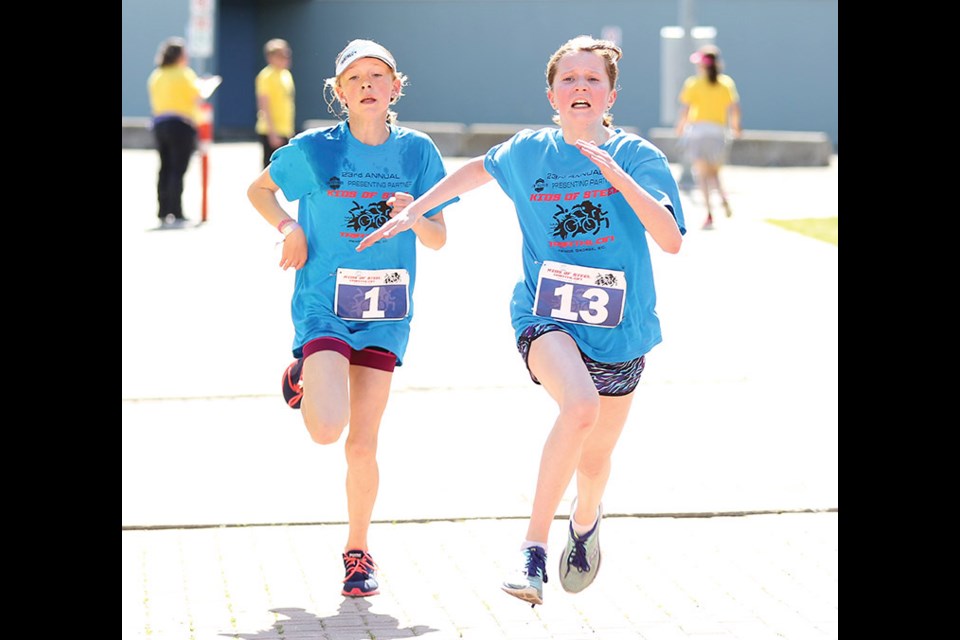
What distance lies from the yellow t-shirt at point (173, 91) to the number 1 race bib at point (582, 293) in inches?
514

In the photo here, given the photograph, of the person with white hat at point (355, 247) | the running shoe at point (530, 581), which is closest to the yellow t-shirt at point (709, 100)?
the person with white hat at point (355, 247)

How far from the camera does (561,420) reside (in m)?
5.37

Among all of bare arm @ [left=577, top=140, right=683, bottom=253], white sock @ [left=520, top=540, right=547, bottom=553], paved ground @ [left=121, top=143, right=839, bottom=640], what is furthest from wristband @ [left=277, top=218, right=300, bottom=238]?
white sock @ [left=520, top=540, right=547, bottom=553]

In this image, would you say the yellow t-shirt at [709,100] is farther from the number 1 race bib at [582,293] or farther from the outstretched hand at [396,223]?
the number 1 race bib at [582,293]

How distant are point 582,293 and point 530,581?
99 cm

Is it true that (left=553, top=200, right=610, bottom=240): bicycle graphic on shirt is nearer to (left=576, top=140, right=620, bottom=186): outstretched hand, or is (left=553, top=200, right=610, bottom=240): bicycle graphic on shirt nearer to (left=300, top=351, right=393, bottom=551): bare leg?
(left=576, top=140, right=620, bottom=186): outstretched hand

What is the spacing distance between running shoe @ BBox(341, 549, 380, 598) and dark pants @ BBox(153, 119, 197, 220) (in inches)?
481

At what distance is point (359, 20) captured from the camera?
3819 cm

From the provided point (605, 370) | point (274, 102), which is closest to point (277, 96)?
point (274, 102)

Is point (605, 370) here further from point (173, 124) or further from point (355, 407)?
point (173, 124)

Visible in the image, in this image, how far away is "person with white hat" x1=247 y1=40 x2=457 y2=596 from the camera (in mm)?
5871

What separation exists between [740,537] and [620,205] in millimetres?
1907

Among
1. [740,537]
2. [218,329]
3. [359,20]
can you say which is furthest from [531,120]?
[740,537]
